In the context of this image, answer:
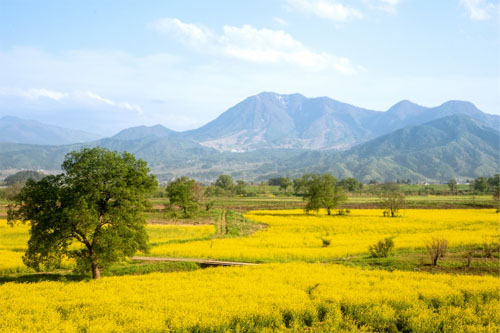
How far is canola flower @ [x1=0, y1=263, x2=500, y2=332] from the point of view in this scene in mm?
15826

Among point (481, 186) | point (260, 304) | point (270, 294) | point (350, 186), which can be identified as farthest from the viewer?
point (350, 186)

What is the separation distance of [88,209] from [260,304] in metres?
13.2

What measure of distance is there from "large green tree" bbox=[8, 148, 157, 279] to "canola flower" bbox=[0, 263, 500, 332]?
2198 mm

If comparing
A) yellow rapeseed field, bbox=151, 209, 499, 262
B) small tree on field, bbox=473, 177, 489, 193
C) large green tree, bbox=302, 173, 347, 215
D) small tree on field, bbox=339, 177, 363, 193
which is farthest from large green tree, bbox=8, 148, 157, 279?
small tree on field, bbox=339, 177, 363, 193

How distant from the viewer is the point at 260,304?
59.1 feet

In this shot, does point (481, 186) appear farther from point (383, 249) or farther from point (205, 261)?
point (205, 261)

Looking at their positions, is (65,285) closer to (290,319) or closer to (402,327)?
(290,319)

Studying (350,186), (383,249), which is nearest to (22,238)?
(383,249)

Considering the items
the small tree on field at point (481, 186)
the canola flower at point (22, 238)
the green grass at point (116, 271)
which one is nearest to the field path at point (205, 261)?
the green grass at point (116, 271)

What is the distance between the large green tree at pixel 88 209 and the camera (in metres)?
23.0

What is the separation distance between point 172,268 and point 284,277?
33.7 feet

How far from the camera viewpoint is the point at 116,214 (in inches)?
965

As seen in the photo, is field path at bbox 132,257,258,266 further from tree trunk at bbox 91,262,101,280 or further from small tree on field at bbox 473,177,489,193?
small tree on field at bbox 473,177,489,193

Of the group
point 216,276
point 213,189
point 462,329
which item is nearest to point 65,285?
point 216,276
